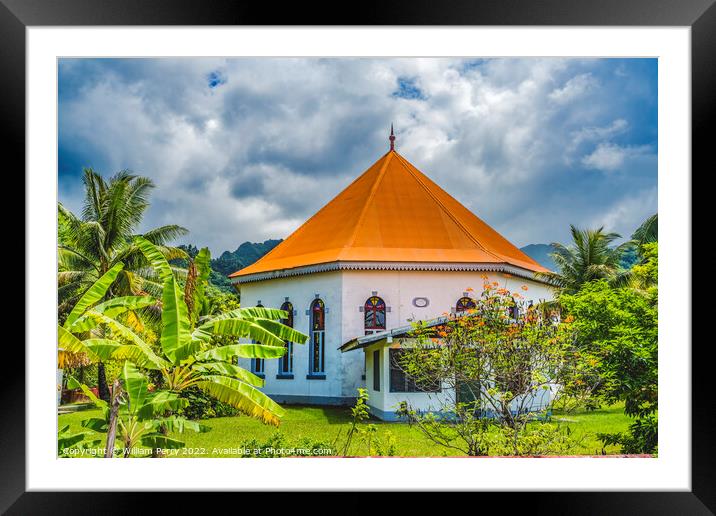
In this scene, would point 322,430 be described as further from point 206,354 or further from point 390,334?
point 206,354

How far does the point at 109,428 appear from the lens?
8211mm

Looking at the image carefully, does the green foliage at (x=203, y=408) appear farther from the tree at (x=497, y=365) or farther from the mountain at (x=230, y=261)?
the mountain at (x=230, y=261)

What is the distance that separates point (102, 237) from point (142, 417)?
1136cm

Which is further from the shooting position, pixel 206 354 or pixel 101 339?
pixel 101 339

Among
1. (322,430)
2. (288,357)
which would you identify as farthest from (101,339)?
(288,357)

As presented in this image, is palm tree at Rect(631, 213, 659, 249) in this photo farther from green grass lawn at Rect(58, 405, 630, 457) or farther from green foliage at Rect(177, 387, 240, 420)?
green foliage at Rect(177, 387, 240, 420)

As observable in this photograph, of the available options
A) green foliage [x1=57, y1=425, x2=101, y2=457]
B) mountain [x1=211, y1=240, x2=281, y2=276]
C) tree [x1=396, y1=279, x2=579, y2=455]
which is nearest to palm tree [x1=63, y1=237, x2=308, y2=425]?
green foliage [x1=57, y1=425, x2=101, y2=457]

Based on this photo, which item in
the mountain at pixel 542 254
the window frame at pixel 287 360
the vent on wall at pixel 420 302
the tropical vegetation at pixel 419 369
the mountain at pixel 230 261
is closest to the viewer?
the tropical vegetation at pixel 419 369

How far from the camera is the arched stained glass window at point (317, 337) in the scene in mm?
17136

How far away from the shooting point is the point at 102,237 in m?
18.2

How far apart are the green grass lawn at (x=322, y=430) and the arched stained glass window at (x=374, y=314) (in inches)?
82.0

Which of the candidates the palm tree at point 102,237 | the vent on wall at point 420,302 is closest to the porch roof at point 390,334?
the vent on wall at point 420,302
